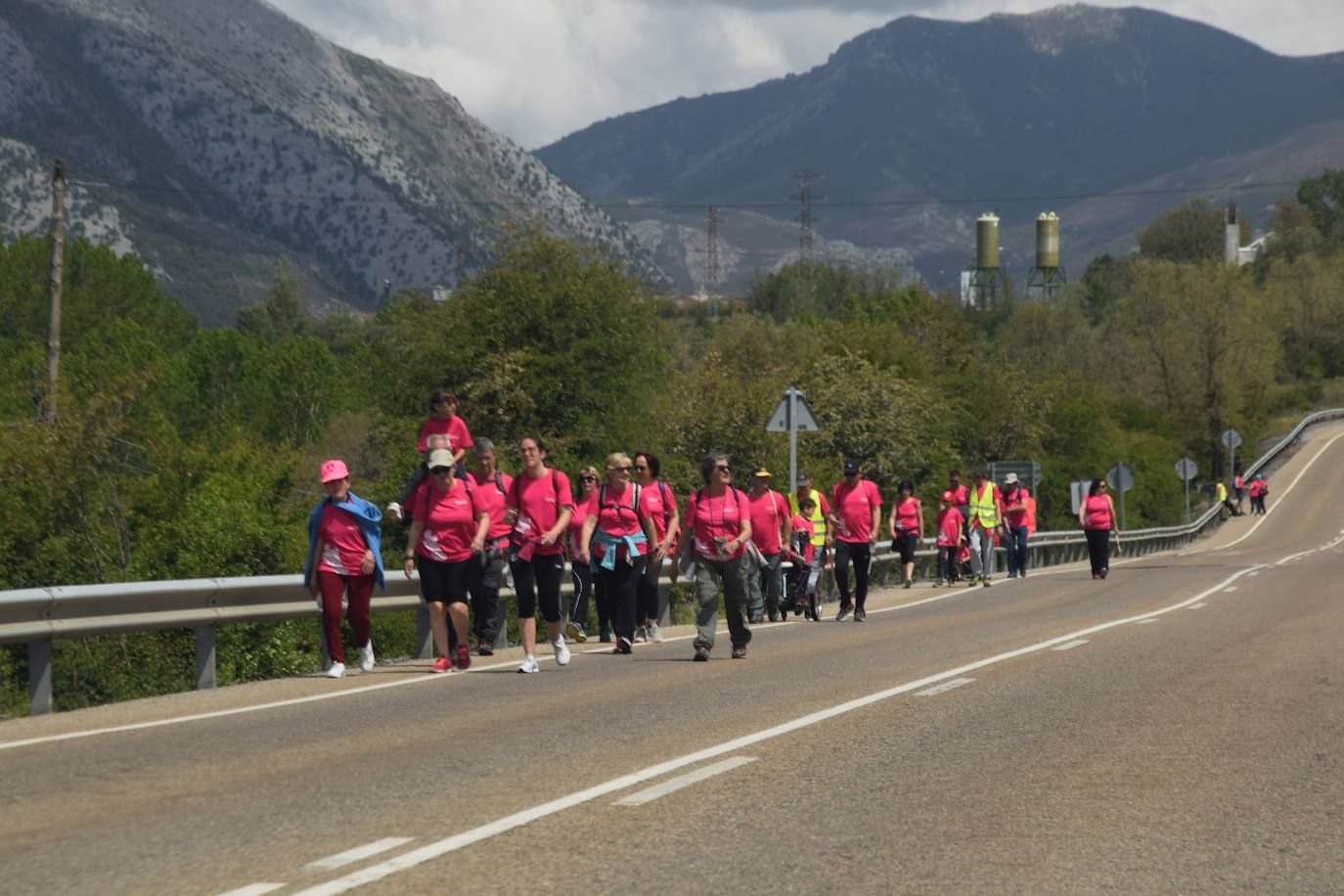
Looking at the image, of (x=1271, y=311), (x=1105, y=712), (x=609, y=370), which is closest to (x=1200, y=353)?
(x=1271, y=311)

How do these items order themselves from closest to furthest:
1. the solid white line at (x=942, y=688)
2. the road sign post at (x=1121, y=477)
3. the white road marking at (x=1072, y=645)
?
1. the solid white line at (x=942, y=688)
2. the white road marking at (x=1072, y=645)
3. the road sign post at (x=1121, y=477)

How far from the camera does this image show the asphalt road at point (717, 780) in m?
6.67

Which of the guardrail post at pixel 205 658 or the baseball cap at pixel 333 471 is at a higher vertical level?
the baseball cap at pixel 333 471

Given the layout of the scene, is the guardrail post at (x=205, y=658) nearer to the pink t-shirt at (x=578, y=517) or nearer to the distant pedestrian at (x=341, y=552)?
the distant pedestrian at (x=341, y=552)

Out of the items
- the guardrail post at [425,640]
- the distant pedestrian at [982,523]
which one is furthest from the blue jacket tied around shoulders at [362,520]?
the distant pedestrian at [982,523]

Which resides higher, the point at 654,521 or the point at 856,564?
the point at 654,521

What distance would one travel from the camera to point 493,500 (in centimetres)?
1481

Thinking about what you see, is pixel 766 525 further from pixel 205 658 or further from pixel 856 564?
pixel 205 658

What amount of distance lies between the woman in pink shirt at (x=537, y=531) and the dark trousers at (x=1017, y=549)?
20921 millimetres

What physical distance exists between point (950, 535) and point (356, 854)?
2680cm

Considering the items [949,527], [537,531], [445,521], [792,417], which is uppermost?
[792,417]

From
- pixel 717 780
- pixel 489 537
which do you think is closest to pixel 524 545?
pixel 489 537

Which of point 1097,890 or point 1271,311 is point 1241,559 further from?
point 1271,311

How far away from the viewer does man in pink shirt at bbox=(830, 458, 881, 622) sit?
906 inches
